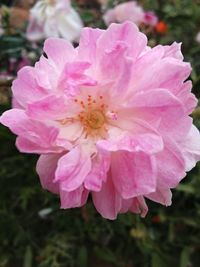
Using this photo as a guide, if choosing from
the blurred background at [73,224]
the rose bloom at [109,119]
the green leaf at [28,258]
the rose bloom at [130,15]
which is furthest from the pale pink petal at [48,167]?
the rose bloom at [130,15]

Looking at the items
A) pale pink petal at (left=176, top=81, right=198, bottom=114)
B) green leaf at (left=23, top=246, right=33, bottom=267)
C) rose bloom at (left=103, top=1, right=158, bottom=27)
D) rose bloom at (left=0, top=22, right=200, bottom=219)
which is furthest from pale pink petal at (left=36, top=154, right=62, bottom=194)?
rose bloom at (left=103, top=1, right=158, bottom=27)

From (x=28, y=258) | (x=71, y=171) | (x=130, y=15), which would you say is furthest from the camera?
(x=130, y=15)

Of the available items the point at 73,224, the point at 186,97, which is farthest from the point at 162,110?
the point at 73,224

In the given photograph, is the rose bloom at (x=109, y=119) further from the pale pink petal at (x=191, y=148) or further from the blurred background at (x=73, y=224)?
the blurred background at (x=73, y=224)

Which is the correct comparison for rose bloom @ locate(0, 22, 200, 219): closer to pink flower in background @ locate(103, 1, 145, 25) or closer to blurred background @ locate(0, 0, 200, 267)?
blurred background @ locate(0, 0, 200, 267)

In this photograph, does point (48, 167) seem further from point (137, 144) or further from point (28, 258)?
point (28, 258)

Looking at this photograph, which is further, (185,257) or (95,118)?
(185,257)
